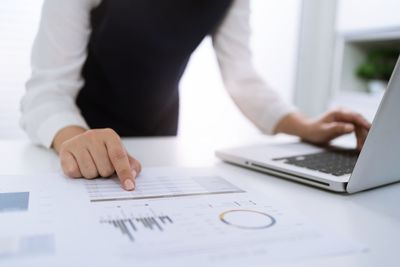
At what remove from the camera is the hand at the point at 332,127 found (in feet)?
2.54

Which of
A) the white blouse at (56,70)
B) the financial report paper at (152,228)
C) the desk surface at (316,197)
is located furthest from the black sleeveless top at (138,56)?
the financial report paper at (152,228)

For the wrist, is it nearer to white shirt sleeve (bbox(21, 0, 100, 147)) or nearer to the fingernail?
white shirt sleeve (bbox(21, 0, 100, 147))

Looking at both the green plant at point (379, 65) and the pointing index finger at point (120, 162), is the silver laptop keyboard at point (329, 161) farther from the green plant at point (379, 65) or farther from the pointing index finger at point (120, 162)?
the green plant at point (379, 65)

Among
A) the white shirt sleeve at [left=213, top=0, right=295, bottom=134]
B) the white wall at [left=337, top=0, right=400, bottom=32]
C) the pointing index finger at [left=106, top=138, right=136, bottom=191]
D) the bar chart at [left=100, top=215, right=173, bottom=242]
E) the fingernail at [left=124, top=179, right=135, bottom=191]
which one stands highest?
the white wall at [left=337, top=0, right=400, bottom=32]

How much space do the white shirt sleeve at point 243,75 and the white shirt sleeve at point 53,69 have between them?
382 mm

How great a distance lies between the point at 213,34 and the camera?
108 centimetres

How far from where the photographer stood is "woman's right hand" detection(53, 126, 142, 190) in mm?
530

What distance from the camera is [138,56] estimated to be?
0.94 meters

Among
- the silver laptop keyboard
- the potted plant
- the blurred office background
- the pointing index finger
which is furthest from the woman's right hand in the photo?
the potted plant

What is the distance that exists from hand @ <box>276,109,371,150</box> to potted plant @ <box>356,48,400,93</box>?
4.21 feet

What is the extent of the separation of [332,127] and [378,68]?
1.44 metres

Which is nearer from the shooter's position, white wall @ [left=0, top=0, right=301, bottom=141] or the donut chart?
the donut chart

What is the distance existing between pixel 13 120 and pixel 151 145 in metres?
1.24

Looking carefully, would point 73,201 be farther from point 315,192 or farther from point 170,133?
point 170,133
